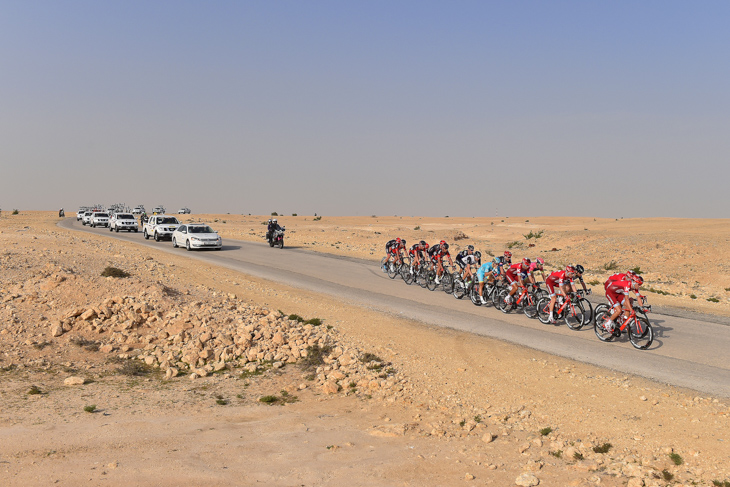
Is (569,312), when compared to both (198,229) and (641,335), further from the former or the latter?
(198,229)

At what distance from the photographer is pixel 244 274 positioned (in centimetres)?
2262

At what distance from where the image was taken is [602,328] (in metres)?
12.6

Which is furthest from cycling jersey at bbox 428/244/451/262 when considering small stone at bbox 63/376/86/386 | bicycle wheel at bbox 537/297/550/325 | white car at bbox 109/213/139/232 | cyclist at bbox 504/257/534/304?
white car at bbox 109/213/139/232

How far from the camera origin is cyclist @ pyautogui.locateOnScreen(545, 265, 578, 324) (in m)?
13.5

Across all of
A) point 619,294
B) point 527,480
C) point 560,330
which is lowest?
point 527,480

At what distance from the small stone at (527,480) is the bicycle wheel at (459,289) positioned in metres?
12.1

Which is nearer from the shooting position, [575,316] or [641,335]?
[641,335]

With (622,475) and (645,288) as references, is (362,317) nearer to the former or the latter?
(622,475)

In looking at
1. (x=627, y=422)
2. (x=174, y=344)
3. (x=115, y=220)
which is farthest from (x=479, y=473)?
(x=115, y=220)

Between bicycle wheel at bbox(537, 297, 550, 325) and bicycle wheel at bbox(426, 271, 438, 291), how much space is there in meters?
5.65

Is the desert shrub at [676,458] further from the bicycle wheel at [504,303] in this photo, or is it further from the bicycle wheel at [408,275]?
the bicycle wheel at [408,275]

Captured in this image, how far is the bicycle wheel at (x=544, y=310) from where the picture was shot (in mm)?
14586

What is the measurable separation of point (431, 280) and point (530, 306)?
5554 mm

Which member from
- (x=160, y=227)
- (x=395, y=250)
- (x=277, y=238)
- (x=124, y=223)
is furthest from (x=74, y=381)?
(x=124, y=223)
